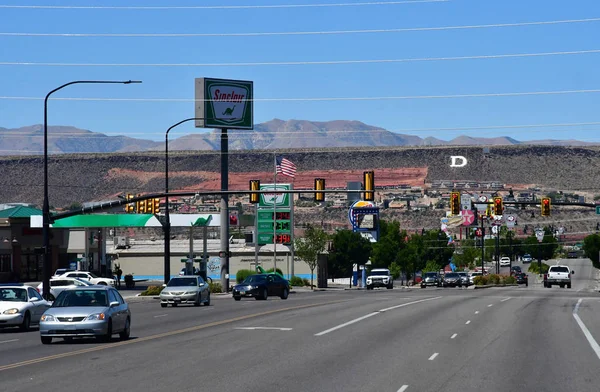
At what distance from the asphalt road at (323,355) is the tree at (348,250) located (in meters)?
86.9

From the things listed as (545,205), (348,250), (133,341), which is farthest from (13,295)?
(348,250)

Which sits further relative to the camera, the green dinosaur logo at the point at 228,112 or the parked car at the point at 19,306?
the green dinosaur logo at the point at 228,112

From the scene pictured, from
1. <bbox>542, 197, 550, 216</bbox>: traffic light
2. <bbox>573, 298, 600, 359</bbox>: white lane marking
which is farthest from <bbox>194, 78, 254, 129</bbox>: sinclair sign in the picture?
<bbox>573, 298, 600, 359</bbox>: white lane marking

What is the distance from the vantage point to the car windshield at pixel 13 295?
32344 mm

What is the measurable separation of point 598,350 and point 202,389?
11.9 meters

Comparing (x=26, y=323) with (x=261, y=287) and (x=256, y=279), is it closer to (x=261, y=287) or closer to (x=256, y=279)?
(x=261, y=287)

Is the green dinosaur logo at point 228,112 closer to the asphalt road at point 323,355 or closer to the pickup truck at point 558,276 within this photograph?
the pickup truck at point 558,276

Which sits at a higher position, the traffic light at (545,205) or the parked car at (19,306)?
the traffic light at (545,205)

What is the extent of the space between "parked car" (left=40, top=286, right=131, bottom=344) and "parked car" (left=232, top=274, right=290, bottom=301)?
2957cm

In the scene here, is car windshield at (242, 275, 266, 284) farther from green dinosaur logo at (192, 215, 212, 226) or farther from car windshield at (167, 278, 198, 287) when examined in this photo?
green dinosaur logo at (192, 215, 212, 226)

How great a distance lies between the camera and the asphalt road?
59.2 ft

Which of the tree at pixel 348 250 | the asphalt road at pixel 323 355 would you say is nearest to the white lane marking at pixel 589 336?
the asphalt road at pixel 323 355

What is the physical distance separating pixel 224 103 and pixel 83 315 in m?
56.8

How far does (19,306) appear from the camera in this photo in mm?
32000
